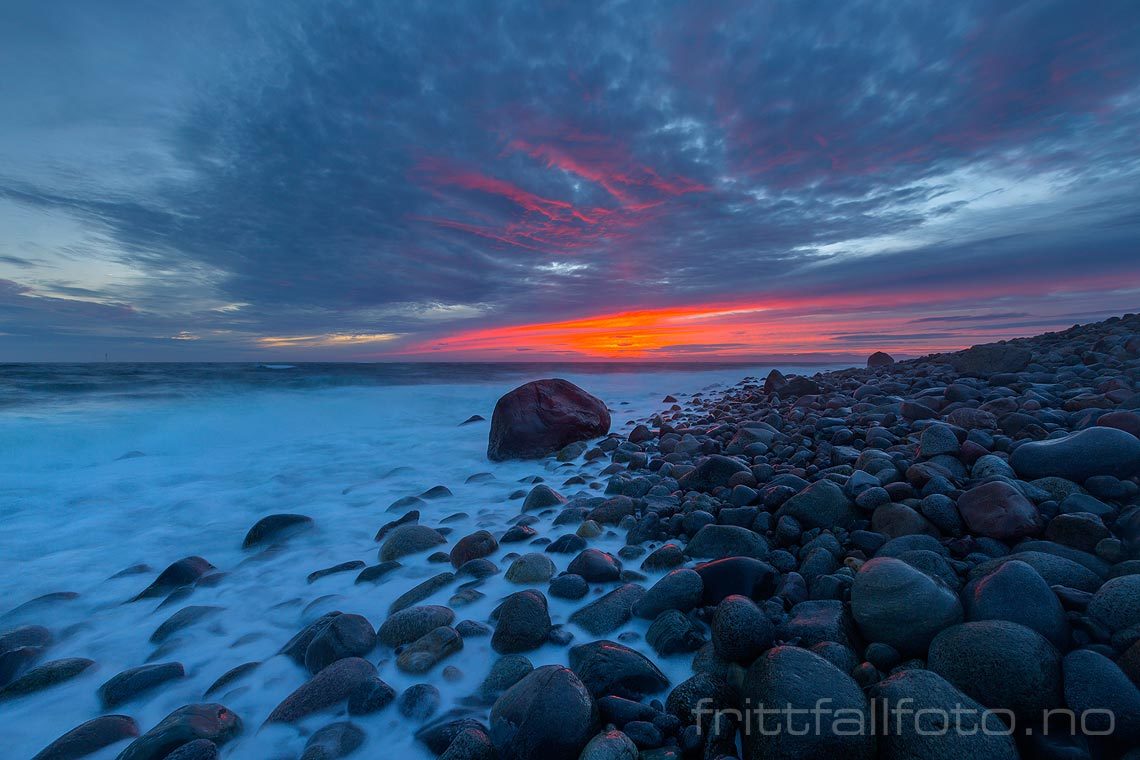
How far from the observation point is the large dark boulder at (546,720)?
1.70 meters

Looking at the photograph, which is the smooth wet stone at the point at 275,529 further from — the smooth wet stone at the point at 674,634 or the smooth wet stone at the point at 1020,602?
the smooth wet stone at the point at 1020,602

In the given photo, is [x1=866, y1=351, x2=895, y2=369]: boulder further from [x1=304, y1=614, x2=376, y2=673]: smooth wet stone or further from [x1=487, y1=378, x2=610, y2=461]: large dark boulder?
[x1=304, y1=614, x2=376, y2=673]: smooth wet stone

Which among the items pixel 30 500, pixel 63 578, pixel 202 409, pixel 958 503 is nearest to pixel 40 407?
pixel 202 409

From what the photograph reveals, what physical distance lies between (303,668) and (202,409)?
15863mm

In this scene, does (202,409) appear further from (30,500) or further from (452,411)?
(30,500)

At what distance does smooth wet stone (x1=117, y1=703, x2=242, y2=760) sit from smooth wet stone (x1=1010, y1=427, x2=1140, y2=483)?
4577mm

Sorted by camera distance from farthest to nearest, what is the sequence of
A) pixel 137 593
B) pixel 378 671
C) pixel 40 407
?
pixel 40 407 < pixel 137 593 < pixel 378 671

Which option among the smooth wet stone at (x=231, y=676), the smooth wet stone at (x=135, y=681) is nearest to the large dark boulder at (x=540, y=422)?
the smooth wet stone at (x=231, y=676)

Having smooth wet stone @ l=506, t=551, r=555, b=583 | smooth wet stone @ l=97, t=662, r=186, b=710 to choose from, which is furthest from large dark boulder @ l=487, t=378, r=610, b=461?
smooth wet stone @ l=97, t=662, r=186, b=710

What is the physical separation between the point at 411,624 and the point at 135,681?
139 centimetres

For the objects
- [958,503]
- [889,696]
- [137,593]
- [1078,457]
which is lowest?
[137,593]

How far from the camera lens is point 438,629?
248 cm

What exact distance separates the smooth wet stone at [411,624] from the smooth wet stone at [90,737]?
42.4 inches

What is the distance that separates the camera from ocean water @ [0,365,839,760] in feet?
7.52
